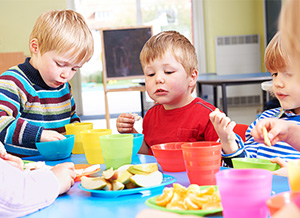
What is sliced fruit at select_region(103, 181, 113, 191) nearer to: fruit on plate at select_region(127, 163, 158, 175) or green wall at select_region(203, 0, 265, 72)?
fruit on plate at select_region(127, 163, 158, 175)

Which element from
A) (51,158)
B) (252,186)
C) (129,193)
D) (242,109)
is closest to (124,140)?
(129,193)

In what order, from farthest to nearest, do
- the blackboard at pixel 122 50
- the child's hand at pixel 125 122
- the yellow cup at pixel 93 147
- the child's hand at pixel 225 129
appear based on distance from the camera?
the blackboard at pixel 122 50, the child's hand at pixel 125 122, the yellow cup at pixel 93 147, the child's hand at pixel 225 129

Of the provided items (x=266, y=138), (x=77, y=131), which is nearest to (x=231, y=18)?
(x=77, y=131)


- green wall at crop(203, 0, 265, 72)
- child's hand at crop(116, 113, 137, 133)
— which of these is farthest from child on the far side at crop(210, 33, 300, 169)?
green wall at crop(203, 0, 265, 72)

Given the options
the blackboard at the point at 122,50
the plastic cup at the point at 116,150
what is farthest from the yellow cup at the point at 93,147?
the blackboard at the point at 122,50

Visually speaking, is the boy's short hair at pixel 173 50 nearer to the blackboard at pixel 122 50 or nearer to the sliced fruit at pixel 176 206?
the sliced fruit at pixel 176 206

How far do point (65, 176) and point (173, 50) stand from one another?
799mm

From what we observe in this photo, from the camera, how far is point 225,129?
3.16 feet

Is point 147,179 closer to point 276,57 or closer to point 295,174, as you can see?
point 295,174

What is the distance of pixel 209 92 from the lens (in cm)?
754

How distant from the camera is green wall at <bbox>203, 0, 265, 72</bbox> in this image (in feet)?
24.9

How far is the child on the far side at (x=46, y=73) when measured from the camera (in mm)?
1476

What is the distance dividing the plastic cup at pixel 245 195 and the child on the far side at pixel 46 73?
1061 millimetres

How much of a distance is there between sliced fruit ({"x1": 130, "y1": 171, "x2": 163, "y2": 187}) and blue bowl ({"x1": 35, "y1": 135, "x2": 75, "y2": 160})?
488 mm
